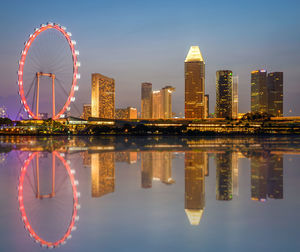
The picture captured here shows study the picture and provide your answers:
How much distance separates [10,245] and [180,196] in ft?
17.8

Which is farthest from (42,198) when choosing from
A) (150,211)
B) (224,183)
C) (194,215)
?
(224,183)

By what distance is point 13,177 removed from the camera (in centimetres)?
1342

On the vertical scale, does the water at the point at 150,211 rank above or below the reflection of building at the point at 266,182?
below

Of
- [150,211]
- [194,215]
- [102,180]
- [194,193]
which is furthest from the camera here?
[102,180]

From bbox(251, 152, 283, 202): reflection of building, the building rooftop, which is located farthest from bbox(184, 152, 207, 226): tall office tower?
bbox(251, 152, 283, 202): reflection of building

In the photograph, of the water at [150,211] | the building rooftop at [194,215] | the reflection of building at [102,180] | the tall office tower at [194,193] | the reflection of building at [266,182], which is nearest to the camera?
the water at [150,211]

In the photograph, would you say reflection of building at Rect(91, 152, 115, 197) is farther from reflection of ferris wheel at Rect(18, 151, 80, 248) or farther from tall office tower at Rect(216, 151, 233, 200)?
tall office tower at Rect(216, 151, 233, 200)

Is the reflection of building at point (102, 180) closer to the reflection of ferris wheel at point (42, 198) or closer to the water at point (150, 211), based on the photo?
the water at point (150, 211)

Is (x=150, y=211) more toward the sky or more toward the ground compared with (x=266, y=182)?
more toward the ground

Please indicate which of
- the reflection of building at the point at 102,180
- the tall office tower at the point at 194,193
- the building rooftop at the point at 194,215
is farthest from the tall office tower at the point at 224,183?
the reflection of building at the point at 102,180

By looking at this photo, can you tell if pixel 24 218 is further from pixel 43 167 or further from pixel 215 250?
pixel 43 167

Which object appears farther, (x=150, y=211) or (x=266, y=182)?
(x=266, y=182)

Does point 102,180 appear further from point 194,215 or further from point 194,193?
point 194,215

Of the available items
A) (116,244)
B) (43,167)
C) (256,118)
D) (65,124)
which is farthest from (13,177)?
(256,118)
